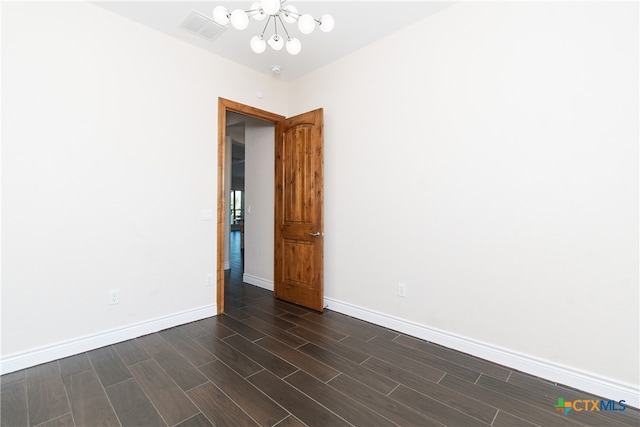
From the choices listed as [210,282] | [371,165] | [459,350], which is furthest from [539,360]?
[210,282]

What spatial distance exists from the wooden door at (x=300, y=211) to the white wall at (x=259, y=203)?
0.36 m

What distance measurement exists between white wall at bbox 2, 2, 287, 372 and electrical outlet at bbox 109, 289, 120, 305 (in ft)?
0.11

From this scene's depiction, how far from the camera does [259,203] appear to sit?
444cm

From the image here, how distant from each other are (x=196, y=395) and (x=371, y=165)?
248 cm

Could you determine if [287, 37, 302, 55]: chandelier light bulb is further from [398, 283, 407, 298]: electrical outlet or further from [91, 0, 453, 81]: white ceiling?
[398, 283, 407, 298]: electrical outlet

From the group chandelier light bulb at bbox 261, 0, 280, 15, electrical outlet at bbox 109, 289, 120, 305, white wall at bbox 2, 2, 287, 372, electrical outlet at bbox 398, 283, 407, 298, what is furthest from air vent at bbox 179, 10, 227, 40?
electrical outlet at bbox 398, 283, 407, 298

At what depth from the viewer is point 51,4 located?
2.31 meters

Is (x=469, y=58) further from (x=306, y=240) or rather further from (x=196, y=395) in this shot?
(x=196, y=395)

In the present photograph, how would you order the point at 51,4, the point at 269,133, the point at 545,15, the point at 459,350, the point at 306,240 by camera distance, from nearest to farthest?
the point at 545,15 → the point at 51,4 → the point at 459,350 → the point at 306,240 → the point at 269,133

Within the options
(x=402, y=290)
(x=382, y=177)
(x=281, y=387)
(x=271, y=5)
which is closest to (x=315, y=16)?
(x=271, y=5)

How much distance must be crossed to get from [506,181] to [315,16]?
84.9 inches

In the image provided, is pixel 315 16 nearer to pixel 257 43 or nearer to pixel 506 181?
pixel 257 43

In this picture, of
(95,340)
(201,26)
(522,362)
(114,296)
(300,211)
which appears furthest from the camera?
(300,211)

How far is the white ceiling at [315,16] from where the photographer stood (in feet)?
8.21
